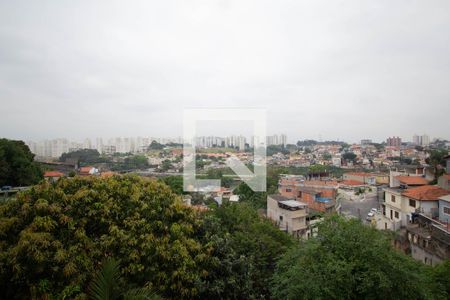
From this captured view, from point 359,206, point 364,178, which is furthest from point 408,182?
point 364,178

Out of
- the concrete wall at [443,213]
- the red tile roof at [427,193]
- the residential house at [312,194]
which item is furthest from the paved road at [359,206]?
the concrete wall at [443,213]

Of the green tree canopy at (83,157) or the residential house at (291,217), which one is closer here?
the residential house at (291,217)

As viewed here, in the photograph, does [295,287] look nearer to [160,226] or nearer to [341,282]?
[341,282]

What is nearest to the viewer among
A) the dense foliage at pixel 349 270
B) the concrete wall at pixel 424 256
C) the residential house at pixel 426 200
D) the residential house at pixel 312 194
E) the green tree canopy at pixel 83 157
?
the dense foliage at pixel 349 270

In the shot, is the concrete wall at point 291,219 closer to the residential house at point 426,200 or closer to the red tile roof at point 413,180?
the residential house at point 426,200

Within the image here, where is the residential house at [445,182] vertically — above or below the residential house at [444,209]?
above

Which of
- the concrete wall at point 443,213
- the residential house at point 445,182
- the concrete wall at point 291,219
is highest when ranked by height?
the residential house at point 445,182
